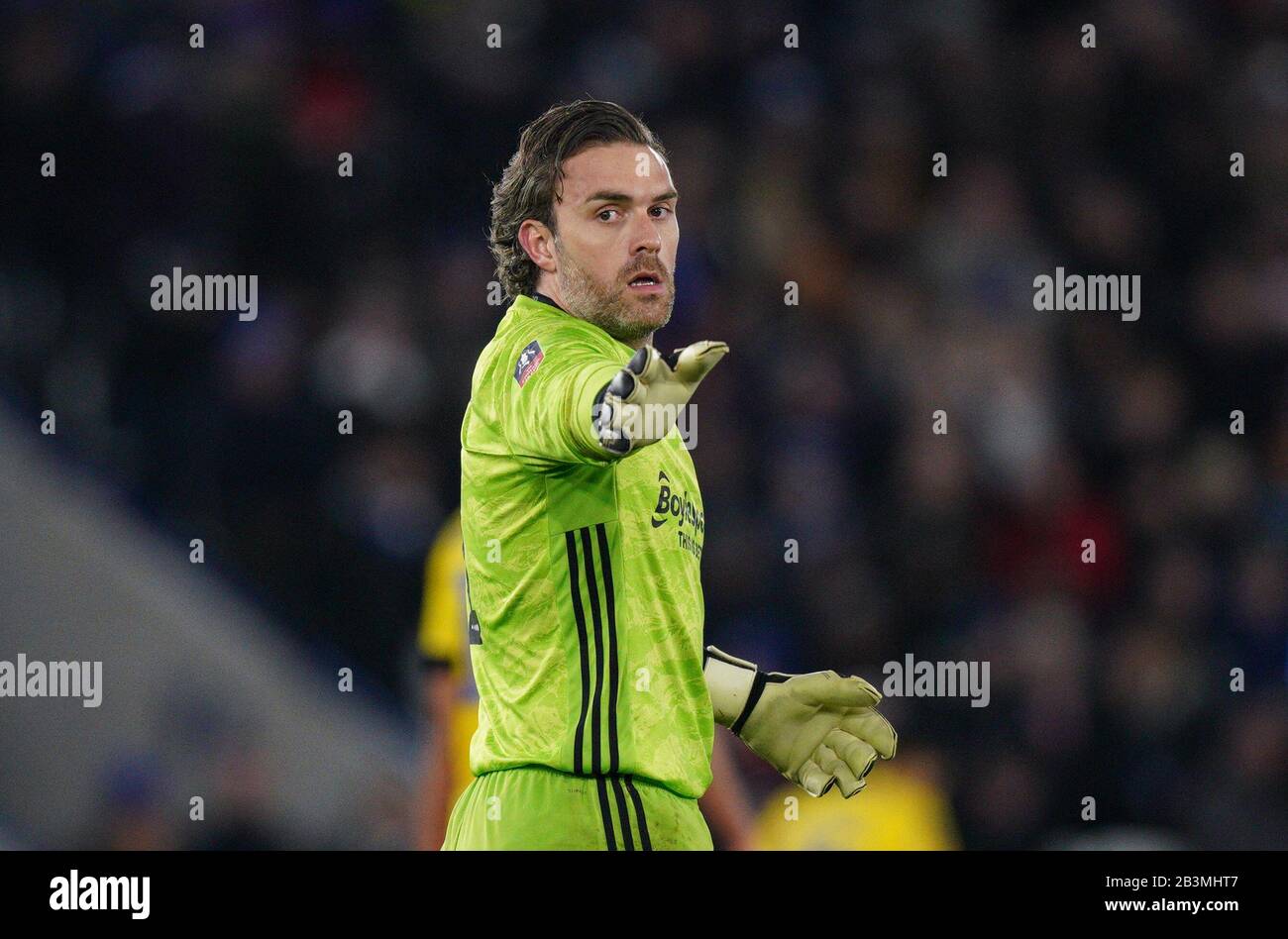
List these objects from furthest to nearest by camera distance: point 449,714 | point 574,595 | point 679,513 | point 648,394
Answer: point 449,714 → point 679,513 → point 574,595 → point 648,394

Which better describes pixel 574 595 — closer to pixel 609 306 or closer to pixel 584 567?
pixel 584 567

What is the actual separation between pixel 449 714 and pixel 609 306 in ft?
7.84

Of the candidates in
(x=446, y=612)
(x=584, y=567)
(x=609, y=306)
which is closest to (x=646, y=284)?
(x=609, y=306)

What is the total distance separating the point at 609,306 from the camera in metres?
3.53

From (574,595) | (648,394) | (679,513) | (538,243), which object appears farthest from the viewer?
(538,243)

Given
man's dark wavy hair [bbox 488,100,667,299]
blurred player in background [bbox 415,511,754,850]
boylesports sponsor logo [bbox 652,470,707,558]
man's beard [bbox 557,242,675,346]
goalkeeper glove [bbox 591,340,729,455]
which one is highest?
man's dark wavy hair [bbox 488,100,667,299]

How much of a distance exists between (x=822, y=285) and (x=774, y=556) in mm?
1488

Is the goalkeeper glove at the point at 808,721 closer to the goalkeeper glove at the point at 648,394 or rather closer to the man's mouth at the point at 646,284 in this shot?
the man's mouth at the point at 646,284

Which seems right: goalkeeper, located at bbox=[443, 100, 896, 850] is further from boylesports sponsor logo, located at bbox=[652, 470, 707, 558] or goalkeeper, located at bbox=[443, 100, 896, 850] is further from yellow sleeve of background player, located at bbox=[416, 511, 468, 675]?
yellow sleeve of background player, located at bbox=[416, 511, 468, 675]

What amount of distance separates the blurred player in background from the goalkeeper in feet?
6.54

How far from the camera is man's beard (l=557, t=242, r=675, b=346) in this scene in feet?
11.6

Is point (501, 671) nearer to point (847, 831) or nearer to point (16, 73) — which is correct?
point (847, 831)

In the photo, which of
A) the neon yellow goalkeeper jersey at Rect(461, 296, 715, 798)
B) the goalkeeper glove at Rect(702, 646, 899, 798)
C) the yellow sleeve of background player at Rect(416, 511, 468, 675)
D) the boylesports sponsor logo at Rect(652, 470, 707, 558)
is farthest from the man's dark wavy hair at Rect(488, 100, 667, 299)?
the yellow sleeve of background player at Rect(416, 511, 468, 675)

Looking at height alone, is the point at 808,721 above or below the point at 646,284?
below
